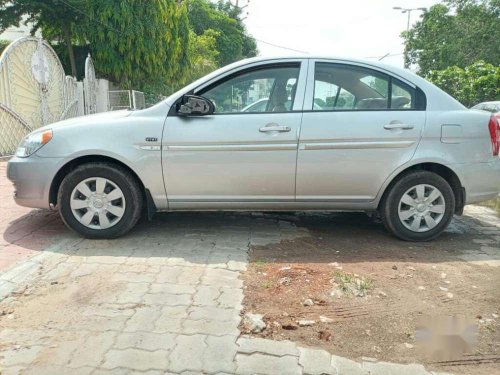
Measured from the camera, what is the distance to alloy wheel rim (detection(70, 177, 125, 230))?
4.37 metres

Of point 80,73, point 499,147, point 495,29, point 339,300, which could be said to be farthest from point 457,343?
point 495,29

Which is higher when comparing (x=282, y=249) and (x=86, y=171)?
(x=86, y=171)

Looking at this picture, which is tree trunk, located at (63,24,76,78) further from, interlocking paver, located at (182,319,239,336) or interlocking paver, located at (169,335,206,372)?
interlocking paver, located at (169,335,206,372)

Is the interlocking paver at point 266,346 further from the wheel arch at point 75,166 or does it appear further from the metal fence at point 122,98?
the metal fence at point 122,98

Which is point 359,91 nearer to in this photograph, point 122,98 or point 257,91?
point 257,91

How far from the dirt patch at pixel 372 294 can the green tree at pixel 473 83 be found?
647 inches

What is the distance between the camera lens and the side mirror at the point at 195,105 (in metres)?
4.25

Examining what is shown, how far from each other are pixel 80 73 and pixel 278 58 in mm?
18455

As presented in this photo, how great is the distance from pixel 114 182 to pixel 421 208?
3.01 m

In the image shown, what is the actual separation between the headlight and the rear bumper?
12.8ft

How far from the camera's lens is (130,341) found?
2.75 metres

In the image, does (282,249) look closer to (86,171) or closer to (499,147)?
(86,171)

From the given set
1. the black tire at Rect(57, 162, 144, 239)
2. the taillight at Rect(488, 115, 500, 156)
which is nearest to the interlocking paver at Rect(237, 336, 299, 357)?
the black tire at Rect(57, 162, 144, 239)

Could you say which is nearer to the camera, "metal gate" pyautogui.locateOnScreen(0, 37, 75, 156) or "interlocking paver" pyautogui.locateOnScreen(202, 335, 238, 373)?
"interlocking paver" pyautogui.locateOnScreen(202, 335, 238, 373)
